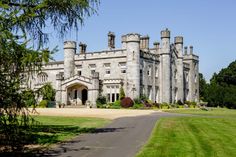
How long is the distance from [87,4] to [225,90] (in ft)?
180

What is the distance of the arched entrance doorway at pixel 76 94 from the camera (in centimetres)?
5212

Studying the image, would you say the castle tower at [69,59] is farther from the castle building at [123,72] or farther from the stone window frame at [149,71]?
the stone window frame at [149,71]

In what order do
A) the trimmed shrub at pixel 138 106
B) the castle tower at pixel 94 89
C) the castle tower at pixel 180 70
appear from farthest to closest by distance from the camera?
the castle tower at pixel 180 70, the castle tower at pixel 94 89, the trimmed shrub at pixel 138 106

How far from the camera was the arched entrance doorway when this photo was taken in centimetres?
5212

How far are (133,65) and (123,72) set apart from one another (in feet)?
7.18

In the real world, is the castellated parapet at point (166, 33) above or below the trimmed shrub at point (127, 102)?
above

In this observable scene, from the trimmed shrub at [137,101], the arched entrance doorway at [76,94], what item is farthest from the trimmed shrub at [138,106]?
the arched entrance doorway at [76,94]

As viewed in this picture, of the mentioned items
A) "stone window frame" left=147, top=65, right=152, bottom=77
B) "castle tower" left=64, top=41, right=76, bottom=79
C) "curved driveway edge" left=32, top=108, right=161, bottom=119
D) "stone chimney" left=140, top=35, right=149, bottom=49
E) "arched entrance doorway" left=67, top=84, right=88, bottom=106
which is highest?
"stone chimney" left=140, top=35, right=149, bottom=49

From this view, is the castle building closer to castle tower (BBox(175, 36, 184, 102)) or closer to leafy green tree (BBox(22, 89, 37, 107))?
castle tower (BBox(175, 36, 184, 102))

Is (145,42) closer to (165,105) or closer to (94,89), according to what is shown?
(165,105)

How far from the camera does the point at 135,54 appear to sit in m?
49.5

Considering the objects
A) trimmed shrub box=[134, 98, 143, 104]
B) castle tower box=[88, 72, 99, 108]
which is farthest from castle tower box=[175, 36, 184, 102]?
castle tower box=[88, 72, 99, 108]

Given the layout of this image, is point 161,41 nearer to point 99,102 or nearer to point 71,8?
point 99,102

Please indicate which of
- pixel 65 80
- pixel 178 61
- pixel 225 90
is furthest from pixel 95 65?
pixel 225 90
